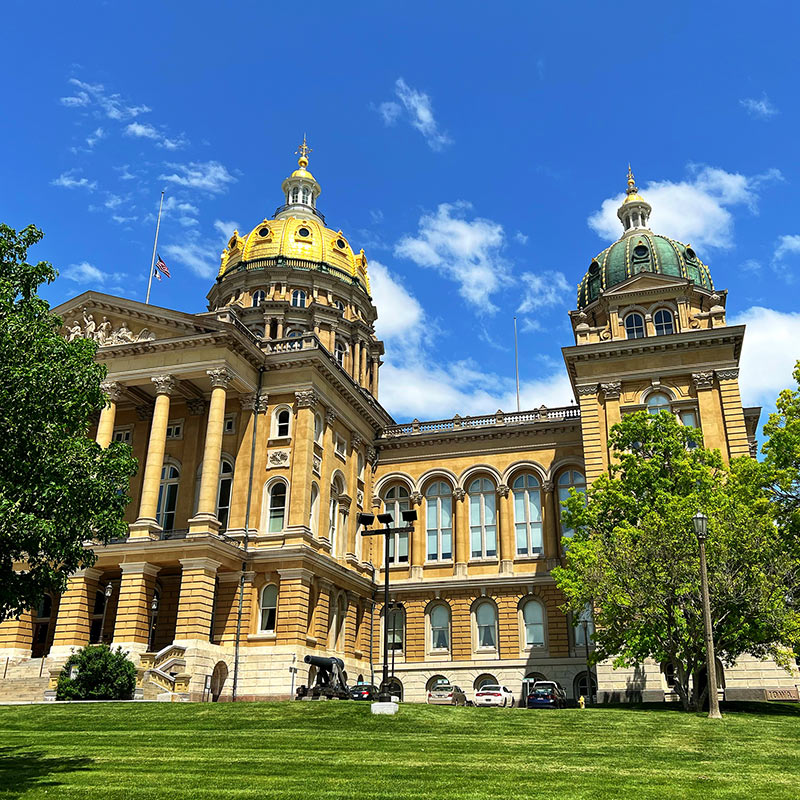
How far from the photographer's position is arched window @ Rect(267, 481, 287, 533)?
40188mm

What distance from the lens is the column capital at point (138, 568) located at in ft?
120

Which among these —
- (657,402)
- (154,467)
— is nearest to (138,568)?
(154,467)

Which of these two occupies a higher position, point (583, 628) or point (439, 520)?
point (439, 520)

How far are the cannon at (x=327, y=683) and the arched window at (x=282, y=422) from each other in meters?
12.7

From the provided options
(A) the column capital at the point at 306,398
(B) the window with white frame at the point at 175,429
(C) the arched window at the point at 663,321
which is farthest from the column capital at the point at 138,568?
(C) the arched window at the point at 663,321

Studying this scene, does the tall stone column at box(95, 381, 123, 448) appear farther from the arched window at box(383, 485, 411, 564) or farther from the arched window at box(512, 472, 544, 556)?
the arched window at box(512, 472, 544, 556)

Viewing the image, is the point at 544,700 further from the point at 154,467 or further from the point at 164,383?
the point at 164,383

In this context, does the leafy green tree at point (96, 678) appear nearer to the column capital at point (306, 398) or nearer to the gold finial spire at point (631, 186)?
the column capital at point (306, 398)

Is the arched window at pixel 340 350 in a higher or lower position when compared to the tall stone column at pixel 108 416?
higher

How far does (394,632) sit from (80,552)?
105 feet

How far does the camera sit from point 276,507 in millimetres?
40562

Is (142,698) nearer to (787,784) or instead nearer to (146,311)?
(146,311)

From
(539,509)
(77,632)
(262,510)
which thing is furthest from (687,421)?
(77,632)

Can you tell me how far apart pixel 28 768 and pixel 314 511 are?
26.4 m
